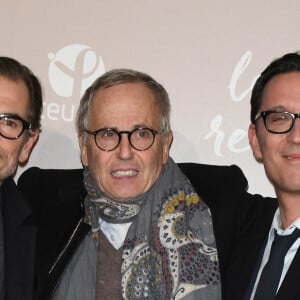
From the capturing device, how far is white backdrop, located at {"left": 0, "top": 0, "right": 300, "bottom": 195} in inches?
100

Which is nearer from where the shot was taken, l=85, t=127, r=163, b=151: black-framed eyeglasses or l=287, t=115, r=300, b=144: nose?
l=287, t=115, r=300, b=144: nose

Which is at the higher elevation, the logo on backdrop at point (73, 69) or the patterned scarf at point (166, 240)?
the logo on backdrop at point (73, 69)

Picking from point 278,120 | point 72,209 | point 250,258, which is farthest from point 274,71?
point 72,209

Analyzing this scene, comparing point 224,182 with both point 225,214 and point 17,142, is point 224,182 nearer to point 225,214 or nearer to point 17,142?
point 225,214

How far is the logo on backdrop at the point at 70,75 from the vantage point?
8.75ft

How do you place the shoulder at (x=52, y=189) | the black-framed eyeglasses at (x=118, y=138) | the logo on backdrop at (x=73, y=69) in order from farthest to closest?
the logo on backdrop at (x=73, y=69), the shoulder at (x=52, y=189), the black-framed eyeglasses at (x=118, y=138)

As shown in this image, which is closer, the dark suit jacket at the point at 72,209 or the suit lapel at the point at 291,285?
the suit lapel at the point at 291,285

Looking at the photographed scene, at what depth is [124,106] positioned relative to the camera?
211 cm

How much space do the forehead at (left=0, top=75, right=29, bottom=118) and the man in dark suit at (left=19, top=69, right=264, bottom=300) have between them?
0.22m

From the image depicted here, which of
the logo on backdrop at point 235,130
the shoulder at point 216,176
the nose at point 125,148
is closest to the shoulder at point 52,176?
the nose at point 125,148

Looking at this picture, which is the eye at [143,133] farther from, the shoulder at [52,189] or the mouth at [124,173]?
the shoulder at [52,189]

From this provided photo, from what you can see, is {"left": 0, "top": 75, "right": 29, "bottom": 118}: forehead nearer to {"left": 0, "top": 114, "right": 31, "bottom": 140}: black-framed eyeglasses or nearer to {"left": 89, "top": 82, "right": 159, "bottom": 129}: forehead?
{"left": 0, "top": 114, "right": 31, "bottom": 140}: black-framed eyeglasses

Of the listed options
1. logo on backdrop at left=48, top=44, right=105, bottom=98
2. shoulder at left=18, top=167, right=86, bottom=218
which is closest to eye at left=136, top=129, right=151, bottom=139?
shoulder at left=18, top=167, right=86, bottom=218

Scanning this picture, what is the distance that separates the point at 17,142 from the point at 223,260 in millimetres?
834
